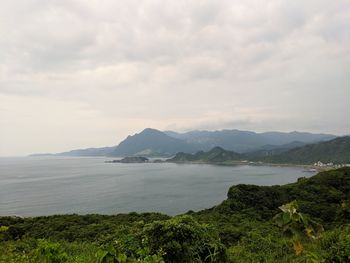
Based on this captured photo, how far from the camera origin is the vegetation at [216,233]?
7941 mm

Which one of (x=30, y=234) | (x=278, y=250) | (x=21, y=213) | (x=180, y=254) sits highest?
(x=180, y=254)

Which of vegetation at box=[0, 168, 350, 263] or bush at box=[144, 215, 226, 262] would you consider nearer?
vegetation at box=[0, 168, 350, 263]

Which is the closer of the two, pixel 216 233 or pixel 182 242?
pixel 182 242

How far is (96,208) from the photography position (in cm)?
7519

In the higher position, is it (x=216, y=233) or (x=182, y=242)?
(x=182, y=242)

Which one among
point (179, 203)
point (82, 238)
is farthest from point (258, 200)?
point (179, 203)

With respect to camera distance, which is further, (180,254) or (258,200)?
(258,200)

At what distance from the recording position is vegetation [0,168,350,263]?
794cm

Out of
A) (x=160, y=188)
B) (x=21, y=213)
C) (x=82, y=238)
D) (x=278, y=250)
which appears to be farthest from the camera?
(x=160, y=188)

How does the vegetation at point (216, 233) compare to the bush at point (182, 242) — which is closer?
the vegetation at point (216, 233)

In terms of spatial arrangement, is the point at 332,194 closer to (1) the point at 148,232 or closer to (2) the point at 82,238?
(2) the point at 82,238

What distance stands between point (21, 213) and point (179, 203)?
3644cm

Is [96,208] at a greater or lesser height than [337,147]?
lesser

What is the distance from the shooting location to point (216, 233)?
13320mm
